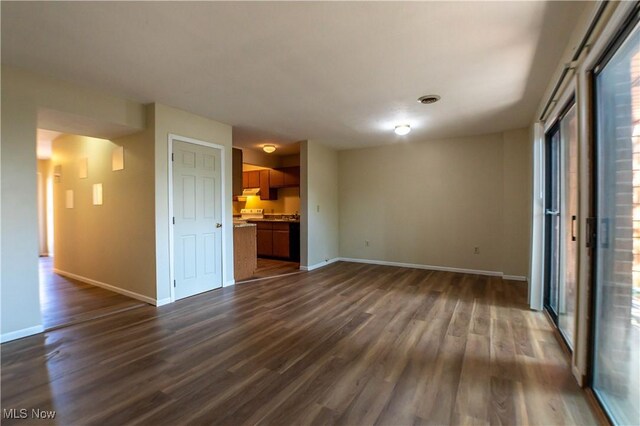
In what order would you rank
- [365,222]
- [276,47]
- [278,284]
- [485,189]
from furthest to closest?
[365,222], [485,189], [278,284], [276,47]

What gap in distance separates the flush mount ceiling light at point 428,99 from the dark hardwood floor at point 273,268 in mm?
3603

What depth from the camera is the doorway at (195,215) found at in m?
3.81

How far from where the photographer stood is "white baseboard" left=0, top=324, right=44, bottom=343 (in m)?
2.62

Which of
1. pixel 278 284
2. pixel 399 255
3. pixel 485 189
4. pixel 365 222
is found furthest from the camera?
pixel 365 222

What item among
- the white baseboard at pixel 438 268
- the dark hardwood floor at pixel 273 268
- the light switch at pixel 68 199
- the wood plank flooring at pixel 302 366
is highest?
the light switch at pixel 68 199

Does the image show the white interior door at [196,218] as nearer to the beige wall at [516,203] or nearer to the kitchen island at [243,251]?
the kitchen island at [243,251]

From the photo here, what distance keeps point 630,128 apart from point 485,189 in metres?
3.88

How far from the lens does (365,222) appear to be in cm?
634

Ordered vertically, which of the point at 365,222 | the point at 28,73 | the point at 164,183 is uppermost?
the point at 28,73

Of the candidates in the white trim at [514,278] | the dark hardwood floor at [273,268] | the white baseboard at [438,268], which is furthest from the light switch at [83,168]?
the white trim at [514,278]

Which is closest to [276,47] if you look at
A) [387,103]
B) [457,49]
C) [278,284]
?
[457,49]

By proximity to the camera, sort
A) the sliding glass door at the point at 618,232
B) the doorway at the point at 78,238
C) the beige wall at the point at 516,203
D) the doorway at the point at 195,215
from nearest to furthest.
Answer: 1. the sliding glass door at the point at 618,232
2. the doorway at the point at 78,238
3. the doorway at the point at 195,215
4. the beige wall at the point at 516,203

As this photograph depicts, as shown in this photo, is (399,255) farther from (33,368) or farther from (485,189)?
(33,368)

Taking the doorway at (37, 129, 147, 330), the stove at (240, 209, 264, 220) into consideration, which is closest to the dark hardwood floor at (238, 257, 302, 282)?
the stove at (240, 209, 264, 220)
